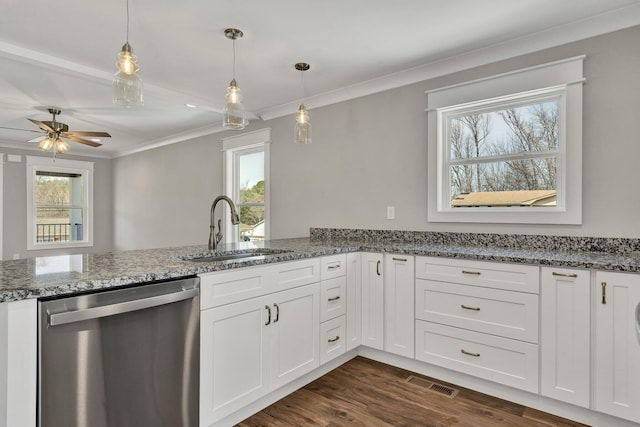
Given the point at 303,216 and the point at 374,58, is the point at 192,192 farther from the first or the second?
the point at 374,58

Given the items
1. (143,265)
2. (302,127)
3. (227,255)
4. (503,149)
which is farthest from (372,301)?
(143,265)

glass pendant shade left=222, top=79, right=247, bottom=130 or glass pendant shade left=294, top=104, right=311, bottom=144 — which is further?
glass pendant shade left=294, top=104, right=311, bottom=144

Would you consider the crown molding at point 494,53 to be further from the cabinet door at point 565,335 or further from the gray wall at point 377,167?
the cabinet door at point 565,335

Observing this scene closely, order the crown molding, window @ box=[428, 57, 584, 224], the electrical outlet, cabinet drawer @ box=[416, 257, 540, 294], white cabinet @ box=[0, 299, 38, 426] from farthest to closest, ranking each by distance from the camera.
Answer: the electrical outlet < window @ box=[428, 57, 584, 224] < the crown molding < cabinet drawer @ box=[416, 257, 540, 294] < white cabinet @ box=[0, 299, 38, 426]

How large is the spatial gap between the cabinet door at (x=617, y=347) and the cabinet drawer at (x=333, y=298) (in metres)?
1.51

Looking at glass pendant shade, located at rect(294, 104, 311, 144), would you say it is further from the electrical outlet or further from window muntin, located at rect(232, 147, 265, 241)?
window muntin, located at rect(232, 147, 265, 241)

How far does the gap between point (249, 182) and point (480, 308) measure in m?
3.22

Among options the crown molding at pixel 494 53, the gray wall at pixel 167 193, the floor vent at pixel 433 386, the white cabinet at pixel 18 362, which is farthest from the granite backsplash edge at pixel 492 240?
the white cabinet at pixel 18 362

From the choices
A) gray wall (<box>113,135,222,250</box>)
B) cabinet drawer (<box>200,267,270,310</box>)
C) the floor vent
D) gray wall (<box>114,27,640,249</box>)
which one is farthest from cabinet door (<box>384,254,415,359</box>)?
gray wall (<box>113,135,222,250</box>)

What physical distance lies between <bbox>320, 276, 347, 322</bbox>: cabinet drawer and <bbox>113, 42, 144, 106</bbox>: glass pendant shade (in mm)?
1590

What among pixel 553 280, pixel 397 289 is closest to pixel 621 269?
pixel 553 280

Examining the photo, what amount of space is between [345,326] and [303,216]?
1523mm

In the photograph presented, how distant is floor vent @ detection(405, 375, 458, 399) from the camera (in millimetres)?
2348

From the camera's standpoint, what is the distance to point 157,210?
19.3 ft
